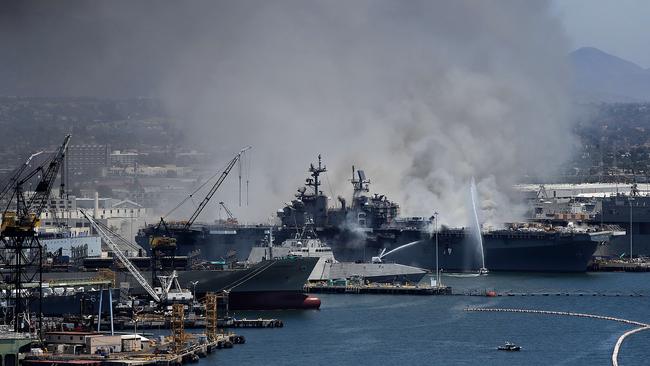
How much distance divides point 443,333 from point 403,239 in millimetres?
26033

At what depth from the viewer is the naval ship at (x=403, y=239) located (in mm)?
71312

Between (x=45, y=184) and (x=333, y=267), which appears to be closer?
(x=45, y=184)

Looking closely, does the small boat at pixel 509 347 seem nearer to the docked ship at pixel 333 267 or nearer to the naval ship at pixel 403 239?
the docked ship at pixel 333 267

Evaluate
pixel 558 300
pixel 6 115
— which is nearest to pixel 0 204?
pixel 6 115

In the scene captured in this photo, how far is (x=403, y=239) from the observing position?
73562 millimetres

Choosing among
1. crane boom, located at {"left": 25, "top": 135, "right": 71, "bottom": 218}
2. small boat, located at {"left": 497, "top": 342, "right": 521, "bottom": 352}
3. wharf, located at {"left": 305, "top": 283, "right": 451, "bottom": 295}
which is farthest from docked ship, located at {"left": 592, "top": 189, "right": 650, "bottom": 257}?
small boat, located at {"left": 497, "top": 342, "right": 521, "bottom": 352}

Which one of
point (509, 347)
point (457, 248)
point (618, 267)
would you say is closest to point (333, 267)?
point (457, 248)

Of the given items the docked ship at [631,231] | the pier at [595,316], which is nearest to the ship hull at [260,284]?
the pier at [595,316]

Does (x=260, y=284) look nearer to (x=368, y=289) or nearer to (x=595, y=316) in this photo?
(x=368, y=289)

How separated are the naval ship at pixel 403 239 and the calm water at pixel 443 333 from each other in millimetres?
9130

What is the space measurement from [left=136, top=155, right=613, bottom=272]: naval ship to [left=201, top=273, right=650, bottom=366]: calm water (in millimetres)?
9130

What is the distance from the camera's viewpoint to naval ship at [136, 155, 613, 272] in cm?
7131

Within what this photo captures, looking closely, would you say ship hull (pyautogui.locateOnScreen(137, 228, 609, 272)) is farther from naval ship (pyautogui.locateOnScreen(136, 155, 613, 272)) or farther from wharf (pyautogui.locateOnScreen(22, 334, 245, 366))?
wharf (pyautogui.locateOnScreen(22, 334, 245, 366))

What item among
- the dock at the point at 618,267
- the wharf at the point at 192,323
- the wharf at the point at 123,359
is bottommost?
the wharf at the point at 123,359
